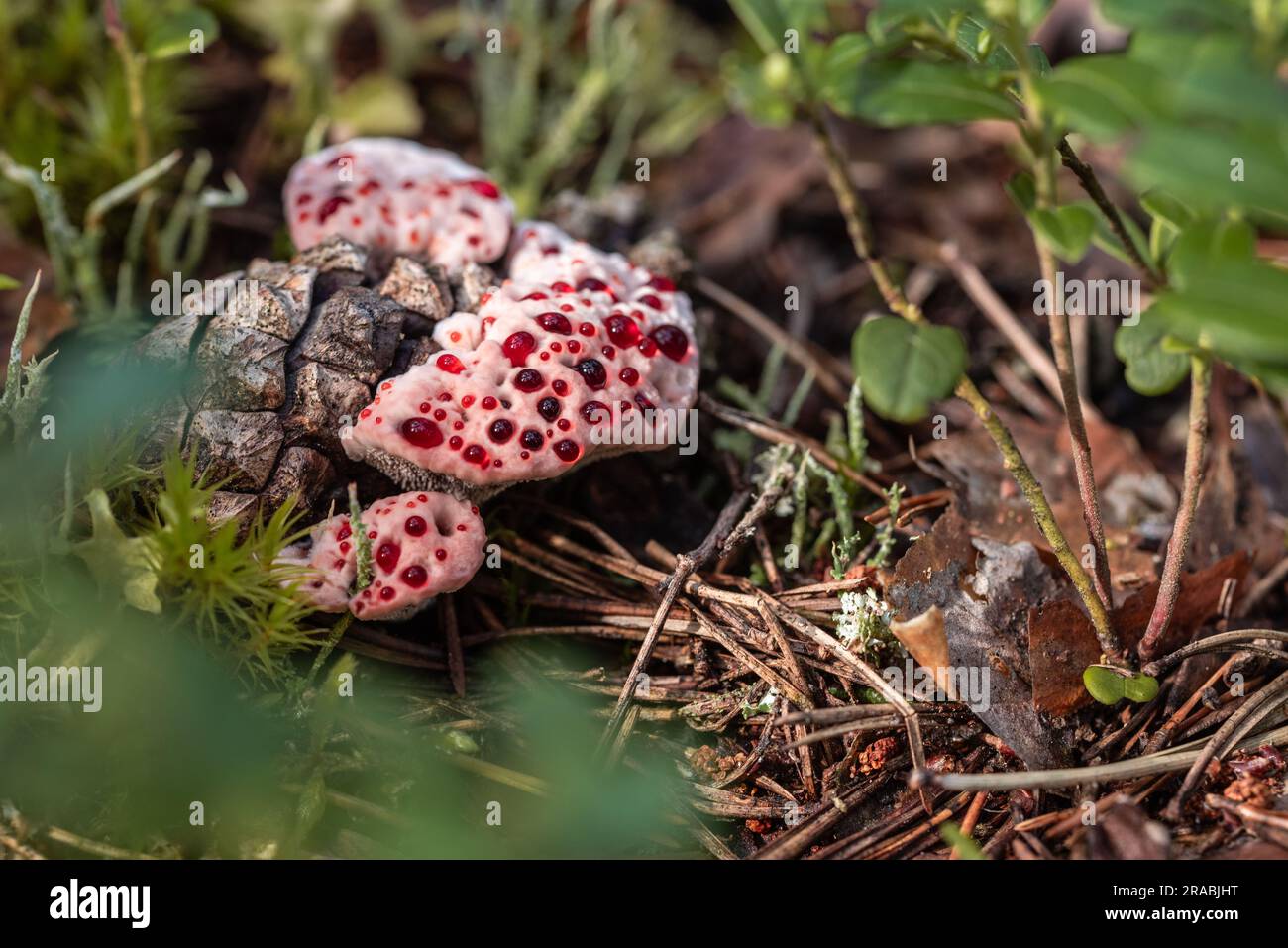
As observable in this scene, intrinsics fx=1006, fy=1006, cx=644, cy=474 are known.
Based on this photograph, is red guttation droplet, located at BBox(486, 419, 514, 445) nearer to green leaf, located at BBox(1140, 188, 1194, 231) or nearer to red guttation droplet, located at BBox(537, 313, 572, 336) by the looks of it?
red guttation droplet, located at BBox(537, 313, 572, 336)

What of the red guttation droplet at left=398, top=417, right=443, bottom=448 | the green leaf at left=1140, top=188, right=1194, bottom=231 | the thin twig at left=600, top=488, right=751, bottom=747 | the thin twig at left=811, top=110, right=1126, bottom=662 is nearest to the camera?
the thin twig at left=811, top=110, right=1126, bottom=662

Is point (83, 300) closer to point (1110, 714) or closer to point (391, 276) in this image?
point (391, 276)

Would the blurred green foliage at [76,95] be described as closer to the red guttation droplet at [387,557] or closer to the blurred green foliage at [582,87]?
the blurred green foliage at [582,87]

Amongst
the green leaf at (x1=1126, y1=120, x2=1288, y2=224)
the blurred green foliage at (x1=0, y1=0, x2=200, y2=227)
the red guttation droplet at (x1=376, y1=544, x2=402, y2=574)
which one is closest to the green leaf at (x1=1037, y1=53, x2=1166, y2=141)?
the green leaf at (x1=1126, y1=120, x2=1288, y2=224)

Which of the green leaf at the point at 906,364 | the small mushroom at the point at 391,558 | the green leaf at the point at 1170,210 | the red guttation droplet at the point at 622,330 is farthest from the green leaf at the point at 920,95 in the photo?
the small mushroom at the point at 391,558

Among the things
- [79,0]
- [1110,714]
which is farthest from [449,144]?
[1110,714]

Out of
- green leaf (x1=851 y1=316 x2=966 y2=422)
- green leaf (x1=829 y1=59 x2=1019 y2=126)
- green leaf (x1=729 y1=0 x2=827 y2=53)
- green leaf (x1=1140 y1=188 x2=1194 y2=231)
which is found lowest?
green leaf (x1=851 y1=316 x2=966 y2=422)
